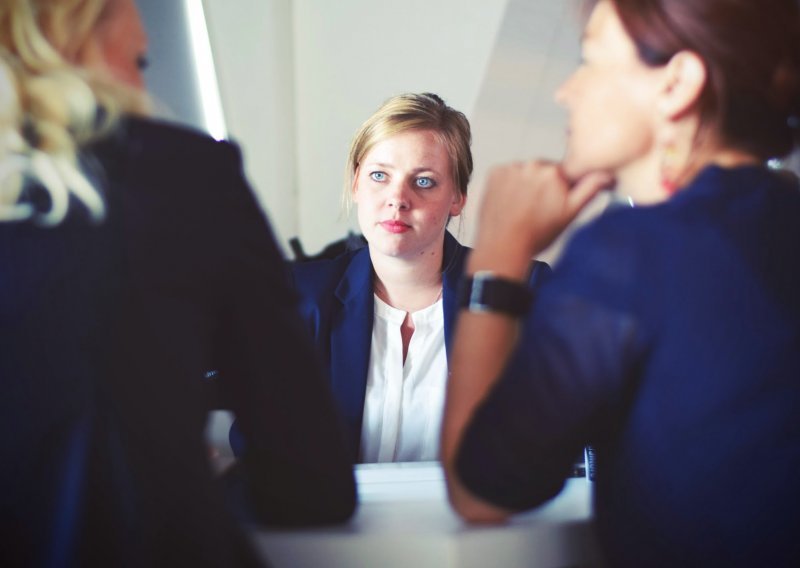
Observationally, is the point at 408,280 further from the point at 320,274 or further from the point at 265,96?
the point at 265,96

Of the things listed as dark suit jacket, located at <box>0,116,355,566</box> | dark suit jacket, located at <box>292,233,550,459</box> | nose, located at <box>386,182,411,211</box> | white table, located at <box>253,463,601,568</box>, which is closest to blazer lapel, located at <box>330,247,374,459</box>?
dark suit jacket, located at <box>292,233,550,459</box>

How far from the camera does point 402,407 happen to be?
926 millimetres

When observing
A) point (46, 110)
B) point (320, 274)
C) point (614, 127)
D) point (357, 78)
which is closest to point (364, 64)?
point (357, 78)

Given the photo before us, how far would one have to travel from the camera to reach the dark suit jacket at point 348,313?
2.97 feet

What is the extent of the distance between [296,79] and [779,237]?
0.98 meters

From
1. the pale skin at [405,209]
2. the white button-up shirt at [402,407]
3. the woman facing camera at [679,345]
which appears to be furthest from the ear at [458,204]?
the woman facing camera at [679,345]

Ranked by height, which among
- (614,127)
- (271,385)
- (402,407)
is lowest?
(402,407)

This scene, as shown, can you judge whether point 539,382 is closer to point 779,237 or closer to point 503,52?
point 779,237

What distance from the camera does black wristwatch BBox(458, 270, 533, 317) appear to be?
0.55m

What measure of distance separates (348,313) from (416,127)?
0.35 metres

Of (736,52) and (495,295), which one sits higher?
(736,52)

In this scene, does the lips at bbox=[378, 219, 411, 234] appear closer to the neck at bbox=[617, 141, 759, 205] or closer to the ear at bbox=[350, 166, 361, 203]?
the ear at bbox=[350, 166, 361, 203]

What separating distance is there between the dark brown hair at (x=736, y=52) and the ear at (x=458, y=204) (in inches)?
22.1

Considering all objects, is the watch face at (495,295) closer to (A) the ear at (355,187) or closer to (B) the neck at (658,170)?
(B) the neck at (658,170)
